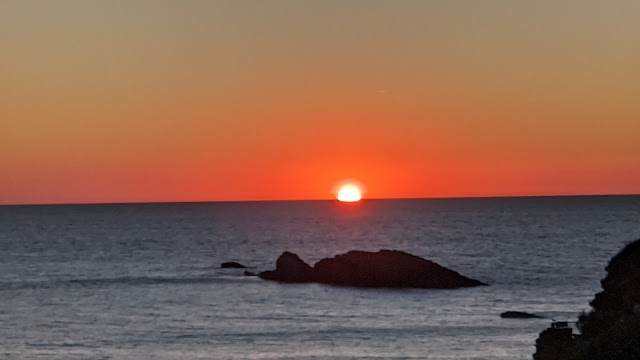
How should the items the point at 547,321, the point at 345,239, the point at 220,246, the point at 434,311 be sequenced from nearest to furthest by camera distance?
the point at 547,321, the point at 434,311, the point at 220,246, the point at 345,239

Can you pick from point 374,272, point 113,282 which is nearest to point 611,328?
point 374,272

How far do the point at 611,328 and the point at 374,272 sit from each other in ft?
216

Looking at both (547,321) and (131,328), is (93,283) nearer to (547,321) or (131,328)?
(131,328)

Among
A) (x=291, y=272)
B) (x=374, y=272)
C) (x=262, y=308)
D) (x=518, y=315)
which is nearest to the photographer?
(x=518, y=315)

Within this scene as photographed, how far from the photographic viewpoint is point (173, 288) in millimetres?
99500

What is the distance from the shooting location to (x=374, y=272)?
9925cm

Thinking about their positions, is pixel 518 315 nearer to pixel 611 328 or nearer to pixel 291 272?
pixel 611 328

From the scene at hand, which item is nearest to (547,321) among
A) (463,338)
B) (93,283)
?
(463,338)

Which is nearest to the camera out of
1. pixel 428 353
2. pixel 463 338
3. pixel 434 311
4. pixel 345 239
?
pixel 428 353

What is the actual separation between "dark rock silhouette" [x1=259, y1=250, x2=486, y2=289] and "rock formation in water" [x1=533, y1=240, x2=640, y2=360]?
39.8 m

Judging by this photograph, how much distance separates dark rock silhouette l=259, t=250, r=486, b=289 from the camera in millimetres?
94688

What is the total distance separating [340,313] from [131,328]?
16291 mm

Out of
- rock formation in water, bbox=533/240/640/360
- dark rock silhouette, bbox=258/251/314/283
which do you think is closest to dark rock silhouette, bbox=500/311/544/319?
rock formation in water, bbox=533/240/640/360

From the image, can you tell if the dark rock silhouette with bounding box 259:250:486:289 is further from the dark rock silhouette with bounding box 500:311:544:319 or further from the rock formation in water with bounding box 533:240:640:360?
the rock formation in water with bounding box 533:240:640:360
